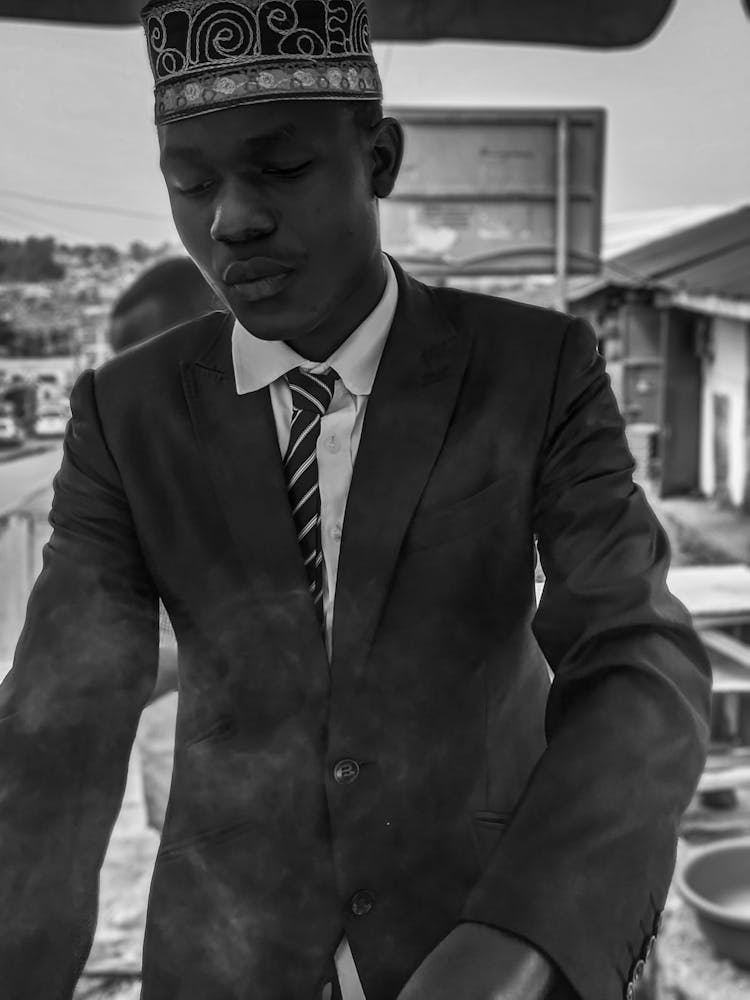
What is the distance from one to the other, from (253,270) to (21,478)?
1.14 meters

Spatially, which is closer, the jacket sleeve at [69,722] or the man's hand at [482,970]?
the man's hand at [482,970]

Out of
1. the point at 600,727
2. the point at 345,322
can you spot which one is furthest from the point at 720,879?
the point at 345,322

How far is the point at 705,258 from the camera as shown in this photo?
15.4 ft

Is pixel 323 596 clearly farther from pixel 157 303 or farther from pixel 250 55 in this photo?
pixel 157 303

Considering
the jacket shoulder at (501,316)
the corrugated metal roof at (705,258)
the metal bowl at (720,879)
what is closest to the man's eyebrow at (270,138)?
the jacket shoulder at (501,316)

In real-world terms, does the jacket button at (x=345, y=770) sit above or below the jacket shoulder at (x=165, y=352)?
below

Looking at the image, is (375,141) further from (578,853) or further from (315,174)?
(578,853)

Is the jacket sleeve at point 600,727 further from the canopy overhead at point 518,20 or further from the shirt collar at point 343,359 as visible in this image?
the canopy overhead at point 518,20

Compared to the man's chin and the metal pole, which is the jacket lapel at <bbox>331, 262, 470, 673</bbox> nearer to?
the man's chin

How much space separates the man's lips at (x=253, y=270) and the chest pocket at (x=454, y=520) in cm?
22

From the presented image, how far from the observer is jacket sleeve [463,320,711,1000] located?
746 mm

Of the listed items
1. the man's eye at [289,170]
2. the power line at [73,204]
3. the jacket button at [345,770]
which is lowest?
the jacket button at [345,770]

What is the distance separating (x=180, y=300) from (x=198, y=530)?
34.7 inches

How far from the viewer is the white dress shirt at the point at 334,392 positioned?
2.92 feet
